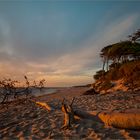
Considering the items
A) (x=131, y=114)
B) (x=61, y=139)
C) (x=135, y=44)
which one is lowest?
(x=61, y=139)

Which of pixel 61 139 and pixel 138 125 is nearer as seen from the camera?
pixel 61 139

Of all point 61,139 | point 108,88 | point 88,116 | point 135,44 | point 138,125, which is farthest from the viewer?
point 135,44

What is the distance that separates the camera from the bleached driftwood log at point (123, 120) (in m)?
6.12

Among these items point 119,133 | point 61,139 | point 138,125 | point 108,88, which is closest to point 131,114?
point 138,125

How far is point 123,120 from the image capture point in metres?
6.32

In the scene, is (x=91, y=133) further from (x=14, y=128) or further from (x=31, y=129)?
(x=14, y=128)

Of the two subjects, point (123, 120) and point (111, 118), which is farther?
point (111, 118)

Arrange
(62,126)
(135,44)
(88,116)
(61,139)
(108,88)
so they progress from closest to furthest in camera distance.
A: (61,139)
(62,126)
(88,116)
(108,88)
(135,44)

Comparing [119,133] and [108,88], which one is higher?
[108,88]

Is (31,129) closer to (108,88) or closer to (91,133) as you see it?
(91,133)

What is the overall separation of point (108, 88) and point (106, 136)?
18838 mm

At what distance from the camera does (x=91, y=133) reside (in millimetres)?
5859

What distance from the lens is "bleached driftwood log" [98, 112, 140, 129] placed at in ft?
20.1

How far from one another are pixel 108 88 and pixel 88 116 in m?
17.2
